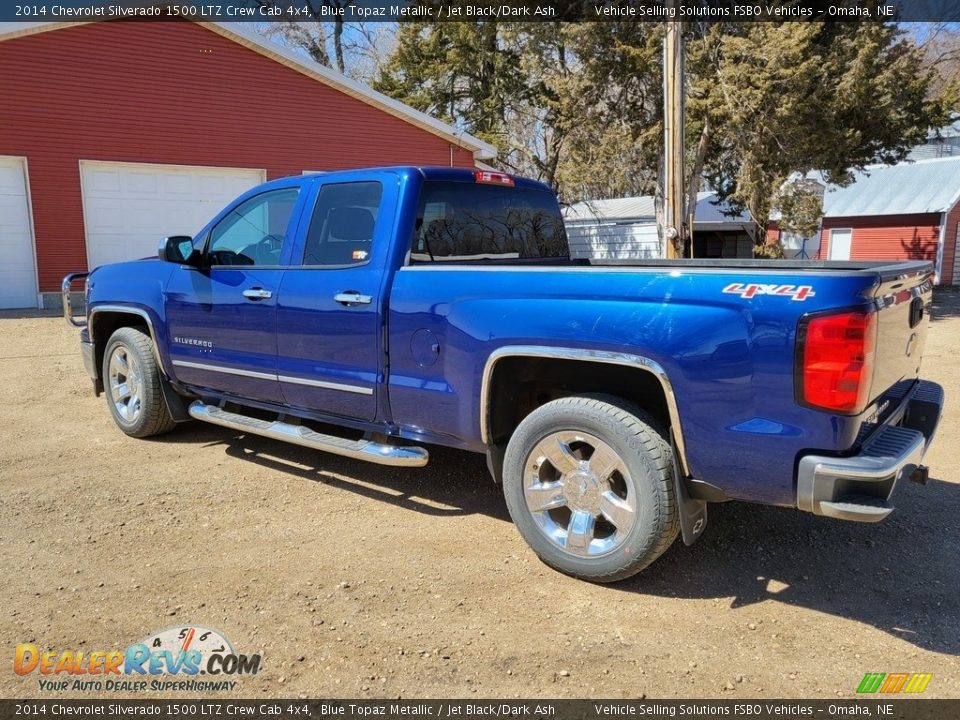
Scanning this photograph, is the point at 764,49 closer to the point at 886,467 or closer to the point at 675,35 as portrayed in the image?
the point at 675,35

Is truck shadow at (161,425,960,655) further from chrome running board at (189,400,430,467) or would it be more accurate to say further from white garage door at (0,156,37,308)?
white garage door at (0,156,37,308)

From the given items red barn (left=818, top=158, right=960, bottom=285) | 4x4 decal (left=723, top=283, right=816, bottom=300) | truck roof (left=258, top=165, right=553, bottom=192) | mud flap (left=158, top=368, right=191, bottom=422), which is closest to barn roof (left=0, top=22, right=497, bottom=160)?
mud flap (left=158, top=368, right=191, bottom=422)

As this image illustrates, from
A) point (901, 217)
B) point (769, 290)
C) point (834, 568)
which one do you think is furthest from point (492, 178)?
point (901, 217)

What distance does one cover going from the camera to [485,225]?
465 centimetres

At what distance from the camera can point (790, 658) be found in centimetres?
294

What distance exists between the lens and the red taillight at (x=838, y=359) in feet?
9.04

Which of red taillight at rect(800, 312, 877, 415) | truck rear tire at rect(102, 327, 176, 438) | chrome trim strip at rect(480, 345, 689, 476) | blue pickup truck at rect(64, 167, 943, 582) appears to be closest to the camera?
red taillight at rect(800, 312, 877, 415)

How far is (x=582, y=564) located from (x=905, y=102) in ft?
46.1

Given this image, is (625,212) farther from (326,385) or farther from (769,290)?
(769,290)

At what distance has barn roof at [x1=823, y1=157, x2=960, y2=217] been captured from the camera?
A: 24.8 meters

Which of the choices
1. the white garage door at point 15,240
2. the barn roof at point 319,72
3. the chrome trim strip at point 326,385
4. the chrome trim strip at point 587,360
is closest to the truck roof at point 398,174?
the chrome trim strip at point 326,385

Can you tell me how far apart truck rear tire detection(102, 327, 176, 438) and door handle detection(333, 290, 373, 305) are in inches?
85.8

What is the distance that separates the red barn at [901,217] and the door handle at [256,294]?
25.0 m

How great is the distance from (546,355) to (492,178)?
5.66ft
